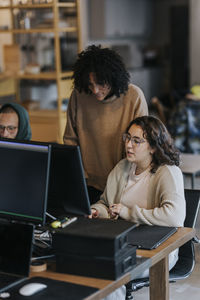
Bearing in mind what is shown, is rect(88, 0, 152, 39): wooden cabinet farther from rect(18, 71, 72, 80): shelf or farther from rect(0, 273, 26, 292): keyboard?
rect(0, 273, 26, 292): keyboard

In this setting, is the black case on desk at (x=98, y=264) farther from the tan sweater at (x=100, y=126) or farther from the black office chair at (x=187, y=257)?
the tan sweater at (x=100, y=126)

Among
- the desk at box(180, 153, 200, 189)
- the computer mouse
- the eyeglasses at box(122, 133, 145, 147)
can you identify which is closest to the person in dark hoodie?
the eyeglasses at box(122, 133, 145, 147)

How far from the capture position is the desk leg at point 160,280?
2.32 metres

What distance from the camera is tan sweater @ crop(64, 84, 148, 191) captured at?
3.10m

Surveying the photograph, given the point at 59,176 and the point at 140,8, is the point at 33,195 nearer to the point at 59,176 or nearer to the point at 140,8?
the point at 59,176

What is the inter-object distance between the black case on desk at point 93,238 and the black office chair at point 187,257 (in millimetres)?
622

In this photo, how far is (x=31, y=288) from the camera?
Result: 1897 millimetres

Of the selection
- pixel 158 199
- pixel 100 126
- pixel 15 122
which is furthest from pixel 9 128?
pixel 158 199

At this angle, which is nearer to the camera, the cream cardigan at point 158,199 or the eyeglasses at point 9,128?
the cream cardigan at point 158,199

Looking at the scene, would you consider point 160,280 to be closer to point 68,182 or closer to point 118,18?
point 68,182

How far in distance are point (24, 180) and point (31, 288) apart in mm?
483

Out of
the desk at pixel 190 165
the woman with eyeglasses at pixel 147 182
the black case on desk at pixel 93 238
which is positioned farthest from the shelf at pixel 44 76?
the black case on desk at pixel 93 238

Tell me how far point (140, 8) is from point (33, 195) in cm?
1016

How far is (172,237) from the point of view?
237cm
